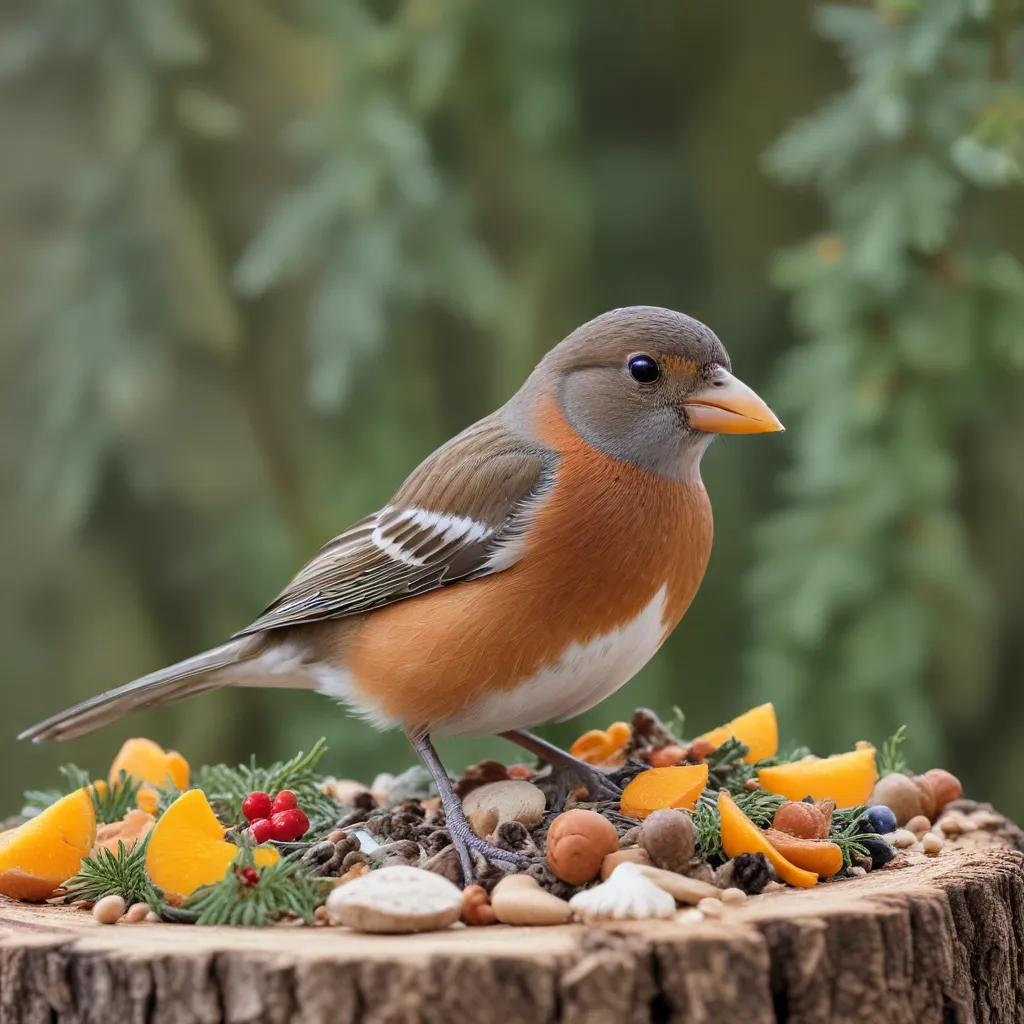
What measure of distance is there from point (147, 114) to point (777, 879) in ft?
13.3

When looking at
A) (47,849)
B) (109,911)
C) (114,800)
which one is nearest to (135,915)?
(109,911)

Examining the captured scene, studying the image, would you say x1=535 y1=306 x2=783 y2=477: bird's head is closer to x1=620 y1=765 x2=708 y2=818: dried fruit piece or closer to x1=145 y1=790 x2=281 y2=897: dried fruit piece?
x1=620 y1=765 x2=708 y2=818: dried fruit piece

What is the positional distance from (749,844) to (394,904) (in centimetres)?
76

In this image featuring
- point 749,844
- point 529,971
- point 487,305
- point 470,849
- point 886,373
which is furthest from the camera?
point 487,305

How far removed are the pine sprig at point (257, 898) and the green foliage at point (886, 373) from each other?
7.97 ft

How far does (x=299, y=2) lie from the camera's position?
514 cm

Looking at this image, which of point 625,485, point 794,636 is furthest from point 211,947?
point 794,636

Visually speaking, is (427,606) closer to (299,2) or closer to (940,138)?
(940,138)

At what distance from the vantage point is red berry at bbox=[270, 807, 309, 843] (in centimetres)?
288

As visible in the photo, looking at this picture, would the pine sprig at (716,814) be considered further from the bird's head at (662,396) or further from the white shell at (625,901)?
the bird's head at (662,396)

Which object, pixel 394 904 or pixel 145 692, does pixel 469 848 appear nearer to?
pixel 394 904

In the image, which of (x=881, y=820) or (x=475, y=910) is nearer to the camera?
(x=475, y=910)

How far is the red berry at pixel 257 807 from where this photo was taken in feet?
9.76

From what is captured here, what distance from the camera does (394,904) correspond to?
2303mm
